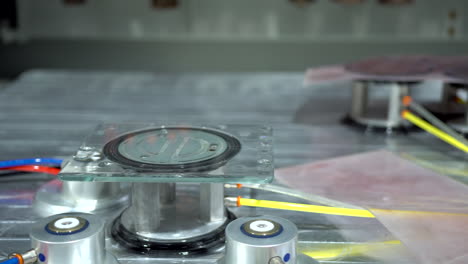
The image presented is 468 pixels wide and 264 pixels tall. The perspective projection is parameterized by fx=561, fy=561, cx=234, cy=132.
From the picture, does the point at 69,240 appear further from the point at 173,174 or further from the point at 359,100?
the point at 359,100

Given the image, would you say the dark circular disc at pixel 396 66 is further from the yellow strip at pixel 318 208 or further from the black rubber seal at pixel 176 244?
the black rubber seal at pixel 176 244

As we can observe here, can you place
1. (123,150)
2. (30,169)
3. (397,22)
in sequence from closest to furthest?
(123,150) < (30,169) < (397,22)

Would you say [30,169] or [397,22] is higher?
[397,22]

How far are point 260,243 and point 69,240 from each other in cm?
19

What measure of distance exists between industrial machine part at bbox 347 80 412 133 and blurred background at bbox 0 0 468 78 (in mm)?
1560

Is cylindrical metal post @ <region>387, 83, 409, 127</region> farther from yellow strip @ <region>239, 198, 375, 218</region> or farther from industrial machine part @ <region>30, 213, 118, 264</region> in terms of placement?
industrial machine part @ <region>30, 213, 118, 264</region>

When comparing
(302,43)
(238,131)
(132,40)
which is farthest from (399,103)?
(132,40)

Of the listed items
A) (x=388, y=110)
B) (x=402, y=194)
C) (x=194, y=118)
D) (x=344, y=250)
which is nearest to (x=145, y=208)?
(x=344, y=250)

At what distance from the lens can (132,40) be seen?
284 centimetres

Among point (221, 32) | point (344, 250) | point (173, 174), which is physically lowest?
point (344, 250)

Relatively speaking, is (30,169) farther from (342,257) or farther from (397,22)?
(397,22)

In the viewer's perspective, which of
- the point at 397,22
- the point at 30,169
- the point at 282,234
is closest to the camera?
the point at 282,234

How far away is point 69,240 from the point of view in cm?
55

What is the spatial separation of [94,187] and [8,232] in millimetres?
122
